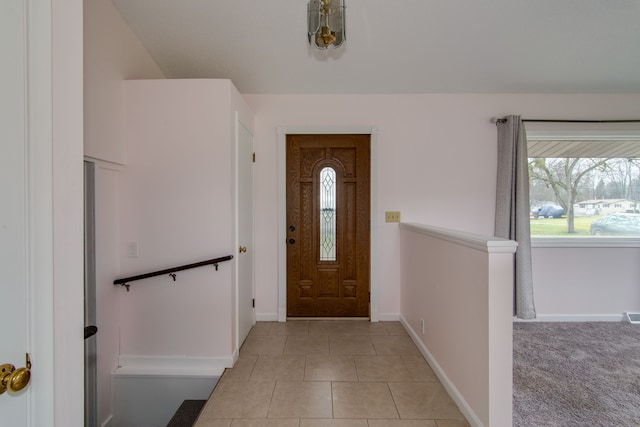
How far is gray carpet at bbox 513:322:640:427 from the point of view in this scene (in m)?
1.80

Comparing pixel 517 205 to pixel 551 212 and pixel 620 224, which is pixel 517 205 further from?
pixel 620 224

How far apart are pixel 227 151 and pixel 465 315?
6.85 feet

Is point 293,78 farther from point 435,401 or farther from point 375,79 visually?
point 435,401

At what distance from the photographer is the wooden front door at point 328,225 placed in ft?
10.5

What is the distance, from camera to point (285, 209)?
3172mm

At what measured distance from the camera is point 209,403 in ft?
6.28

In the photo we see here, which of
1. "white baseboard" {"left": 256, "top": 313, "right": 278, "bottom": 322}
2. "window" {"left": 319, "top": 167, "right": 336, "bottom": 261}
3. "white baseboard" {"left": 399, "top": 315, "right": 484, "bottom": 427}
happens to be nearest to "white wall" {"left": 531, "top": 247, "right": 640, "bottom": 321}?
"white baseboard" {"left": 399, "top": 315, "right": 484, "bottom": 427}

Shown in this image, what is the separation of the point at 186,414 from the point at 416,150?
3.25 meters

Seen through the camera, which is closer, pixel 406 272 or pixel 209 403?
pixel 209 403

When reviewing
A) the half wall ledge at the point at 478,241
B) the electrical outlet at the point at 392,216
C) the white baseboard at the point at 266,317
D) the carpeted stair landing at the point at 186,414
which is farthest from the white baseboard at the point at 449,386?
the carpeted stair landing at the point at 186,414
